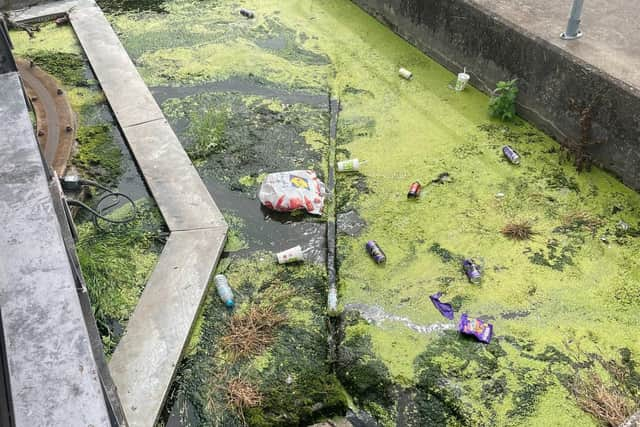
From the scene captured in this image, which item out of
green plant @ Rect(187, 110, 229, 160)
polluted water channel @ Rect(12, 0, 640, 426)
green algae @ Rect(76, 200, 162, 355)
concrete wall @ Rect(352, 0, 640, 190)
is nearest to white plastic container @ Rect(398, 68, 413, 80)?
polluted water channel @ Rect(12, 0, 640, 426)

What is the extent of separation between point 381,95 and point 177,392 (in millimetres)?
3594

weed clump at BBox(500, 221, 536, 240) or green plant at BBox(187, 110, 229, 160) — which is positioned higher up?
green plant at BBox(187, 110, 229, 160)

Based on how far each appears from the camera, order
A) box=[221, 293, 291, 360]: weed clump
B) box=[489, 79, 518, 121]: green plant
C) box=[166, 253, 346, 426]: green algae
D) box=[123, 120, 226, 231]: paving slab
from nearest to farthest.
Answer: box=[166, 253, 346, 426]: green algae < box=[221, 293, 291, 360]: weed clump < box=[123, 120, 226, 231]: paving slab < box=[489, 79, 518, 121]: green plant

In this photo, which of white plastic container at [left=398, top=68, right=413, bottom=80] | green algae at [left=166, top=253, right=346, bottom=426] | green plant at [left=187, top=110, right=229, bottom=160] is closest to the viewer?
green algae at [left=166, top=253, right=346, bottom=426]

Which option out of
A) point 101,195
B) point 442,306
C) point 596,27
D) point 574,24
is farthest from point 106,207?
point 596,27

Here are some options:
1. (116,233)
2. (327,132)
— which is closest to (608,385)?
(327,132)

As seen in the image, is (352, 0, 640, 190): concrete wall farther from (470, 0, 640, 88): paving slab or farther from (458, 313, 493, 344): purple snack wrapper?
(458, 313, 493, 344): purple snack wrapper

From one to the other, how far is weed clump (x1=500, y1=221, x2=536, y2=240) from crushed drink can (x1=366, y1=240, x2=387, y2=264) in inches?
38.0

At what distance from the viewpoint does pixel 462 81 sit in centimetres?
544

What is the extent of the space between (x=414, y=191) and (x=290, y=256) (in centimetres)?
119

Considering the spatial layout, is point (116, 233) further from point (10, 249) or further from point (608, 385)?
point (608, 385)

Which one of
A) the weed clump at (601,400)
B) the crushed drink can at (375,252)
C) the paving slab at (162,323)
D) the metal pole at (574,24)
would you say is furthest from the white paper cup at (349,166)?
the weed clump at (601,400)

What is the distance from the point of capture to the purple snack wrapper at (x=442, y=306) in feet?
11.4

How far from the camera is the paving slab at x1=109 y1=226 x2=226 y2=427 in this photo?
303cm
